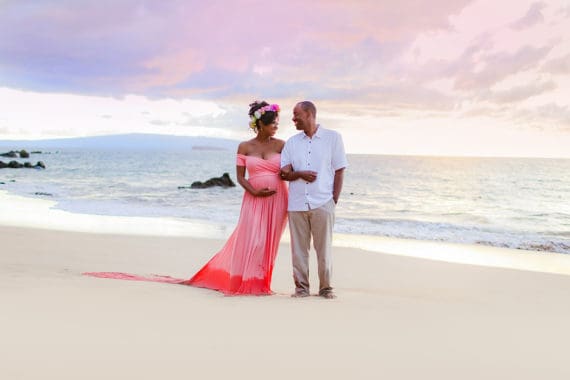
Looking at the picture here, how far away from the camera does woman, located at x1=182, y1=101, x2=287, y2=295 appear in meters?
5.95

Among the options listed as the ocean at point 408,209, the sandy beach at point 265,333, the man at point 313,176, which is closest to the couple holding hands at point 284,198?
the man at point 313,176

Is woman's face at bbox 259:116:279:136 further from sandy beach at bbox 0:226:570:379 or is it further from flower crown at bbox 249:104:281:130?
sandy beach at bbox 0:226:570:379

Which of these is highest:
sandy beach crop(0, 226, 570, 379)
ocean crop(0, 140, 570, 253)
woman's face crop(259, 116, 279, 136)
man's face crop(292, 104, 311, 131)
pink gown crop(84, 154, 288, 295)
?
man's face crop(292, 104, 311, 131)

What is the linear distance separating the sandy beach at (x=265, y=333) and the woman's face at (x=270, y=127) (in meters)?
1.66

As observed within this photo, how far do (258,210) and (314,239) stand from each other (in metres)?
0.68

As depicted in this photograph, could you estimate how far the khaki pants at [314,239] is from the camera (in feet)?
18.9

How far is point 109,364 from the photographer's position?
3.57 m

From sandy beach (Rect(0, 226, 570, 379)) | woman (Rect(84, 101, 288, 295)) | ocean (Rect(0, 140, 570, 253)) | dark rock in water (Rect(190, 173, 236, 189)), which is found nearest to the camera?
sandy beach (Rect(0, 226, 570, 379))

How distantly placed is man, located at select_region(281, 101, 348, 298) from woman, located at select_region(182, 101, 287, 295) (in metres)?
0.24

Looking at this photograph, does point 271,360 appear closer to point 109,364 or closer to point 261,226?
point 109,364

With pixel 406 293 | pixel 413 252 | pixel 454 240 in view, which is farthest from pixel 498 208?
pixel 406 293

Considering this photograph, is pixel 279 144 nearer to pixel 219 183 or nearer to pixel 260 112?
pixel 260 112

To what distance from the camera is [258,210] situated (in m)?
6.09

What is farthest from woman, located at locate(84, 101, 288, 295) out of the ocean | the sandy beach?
the ocean
